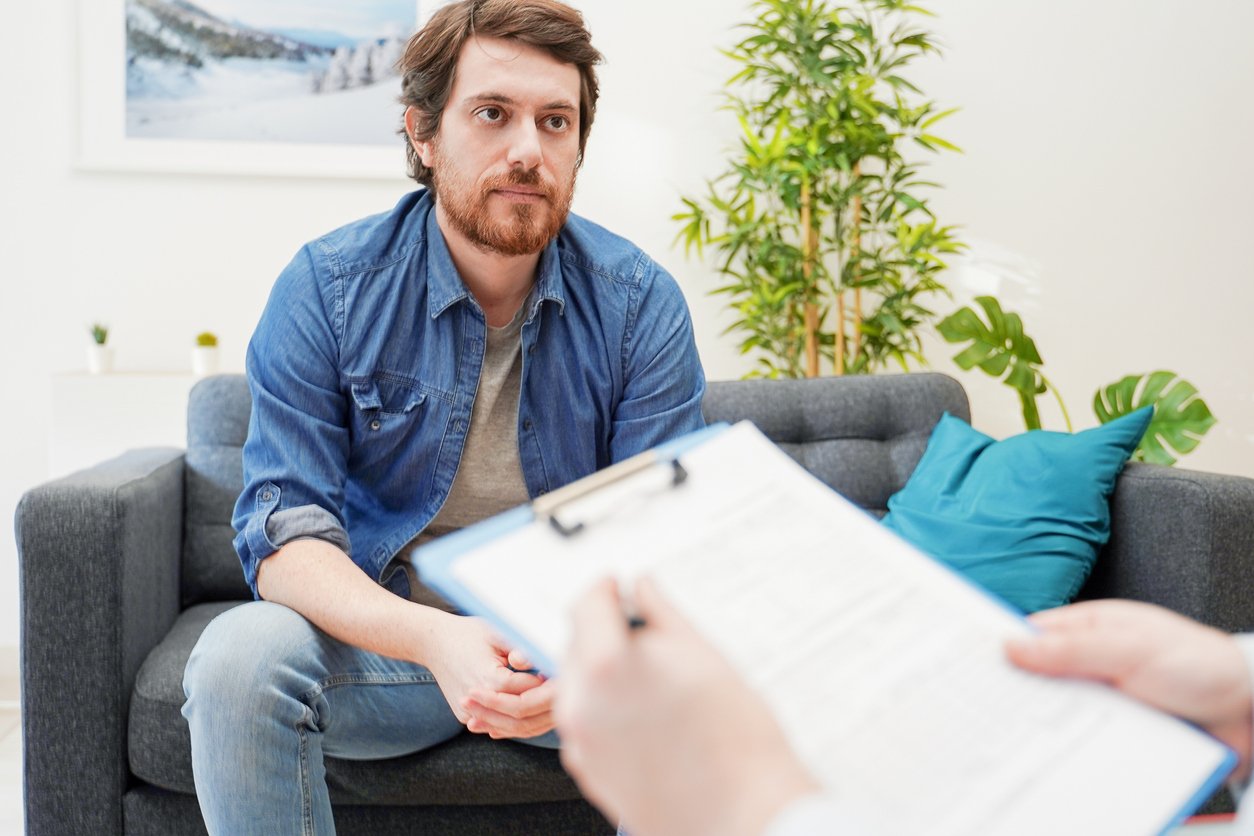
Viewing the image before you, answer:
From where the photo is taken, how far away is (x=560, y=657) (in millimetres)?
541

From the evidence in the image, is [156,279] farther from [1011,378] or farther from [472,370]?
[1011,378]

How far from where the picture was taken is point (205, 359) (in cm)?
241

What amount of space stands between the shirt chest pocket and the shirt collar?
0.11 m

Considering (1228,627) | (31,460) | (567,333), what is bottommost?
(31,460)

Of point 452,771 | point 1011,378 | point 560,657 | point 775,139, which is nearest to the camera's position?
point 560,657

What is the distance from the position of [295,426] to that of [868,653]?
2.90ft

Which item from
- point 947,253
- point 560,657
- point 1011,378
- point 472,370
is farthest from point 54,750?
point 947,253

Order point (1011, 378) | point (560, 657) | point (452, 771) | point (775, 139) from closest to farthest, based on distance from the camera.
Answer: point (560, 657)
point (452, 771)
point (1011, 378)
point (775, 139)

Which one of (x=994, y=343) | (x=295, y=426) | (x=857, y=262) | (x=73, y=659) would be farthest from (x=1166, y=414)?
(x=73, y=659)

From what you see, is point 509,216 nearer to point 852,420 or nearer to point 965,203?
point 852,420

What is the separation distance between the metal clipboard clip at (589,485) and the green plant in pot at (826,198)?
1.90m

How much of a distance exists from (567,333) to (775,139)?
50.5 inches

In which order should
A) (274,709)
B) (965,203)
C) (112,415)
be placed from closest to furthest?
(274,709), (112,415), (965,203)

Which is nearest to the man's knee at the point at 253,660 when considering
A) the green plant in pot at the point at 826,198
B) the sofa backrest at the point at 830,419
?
the sofa backrest at the point at 830,419
